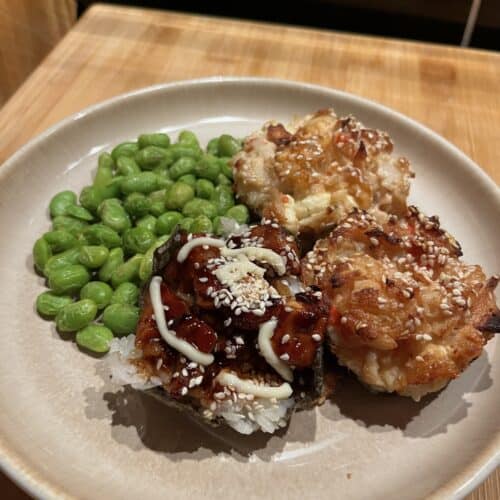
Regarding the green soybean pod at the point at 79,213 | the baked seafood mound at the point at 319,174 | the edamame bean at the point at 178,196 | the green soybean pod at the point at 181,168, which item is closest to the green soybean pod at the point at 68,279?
the green soybean pod at the point at 79,213

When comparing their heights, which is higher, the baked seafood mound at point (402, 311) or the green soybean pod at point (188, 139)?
the baked seafood mound at point (402, 311)

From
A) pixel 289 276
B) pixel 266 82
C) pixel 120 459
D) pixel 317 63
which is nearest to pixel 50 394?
pixel 120 459

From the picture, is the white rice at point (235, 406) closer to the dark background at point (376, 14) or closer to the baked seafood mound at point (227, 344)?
the baked seafood mound at point (227, 344)

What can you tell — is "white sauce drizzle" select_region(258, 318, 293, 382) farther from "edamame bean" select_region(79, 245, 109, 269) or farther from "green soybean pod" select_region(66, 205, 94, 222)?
"green soybean pod" select_region(66, 205, 94, 222)

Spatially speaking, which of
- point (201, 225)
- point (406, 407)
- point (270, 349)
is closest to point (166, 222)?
point (201, 225)

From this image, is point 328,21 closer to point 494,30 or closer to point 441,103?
point 494,30
